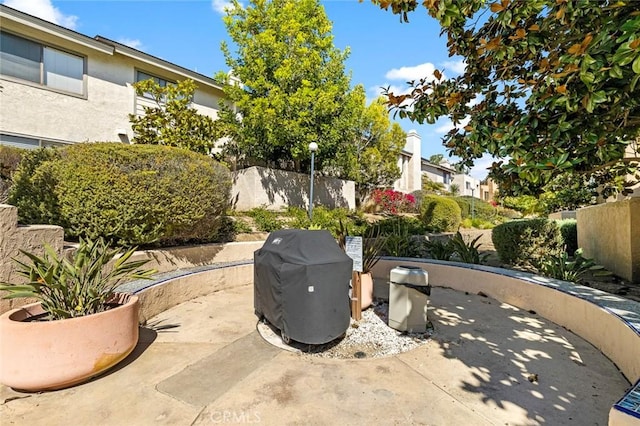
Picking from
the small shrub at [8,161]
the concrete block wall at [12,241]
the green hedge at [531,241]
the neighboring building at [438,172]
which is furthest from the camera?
the neighboring building at [438,172]

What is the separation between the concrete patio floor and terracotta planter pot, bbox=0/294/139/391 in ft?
0.52

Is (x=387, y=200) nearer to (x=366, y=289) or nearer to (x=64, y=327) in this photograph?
(x=366, y=289)

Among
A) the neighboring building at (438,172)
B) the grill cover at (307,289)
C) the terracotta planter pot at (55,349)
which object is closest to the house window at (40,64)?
the terracotta planter pot at (55,349)

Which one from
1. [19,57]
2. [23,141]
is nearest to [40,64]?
[19,57]

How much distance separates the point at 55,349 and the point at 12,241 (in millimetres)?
1706

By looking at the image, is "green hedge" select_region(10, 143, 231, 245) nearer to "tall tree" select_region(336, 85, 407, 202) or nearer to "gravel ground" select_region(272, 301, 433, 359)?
"gravel ground" select_region(272, 301, 433, 359)

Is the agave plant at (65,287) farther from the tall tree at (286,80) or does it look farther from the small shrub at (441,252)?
the tall tree at (286,80)

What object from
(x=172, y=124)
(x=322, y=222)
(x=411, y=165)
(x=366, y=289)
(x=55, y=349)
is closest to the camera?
(x=55, y=349)

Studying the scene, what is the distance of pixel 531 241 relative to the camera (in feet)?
23.8

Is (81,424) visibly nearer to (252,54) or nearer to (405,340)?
(405,340)

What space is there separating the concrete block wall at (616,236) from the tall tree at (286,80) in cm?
788

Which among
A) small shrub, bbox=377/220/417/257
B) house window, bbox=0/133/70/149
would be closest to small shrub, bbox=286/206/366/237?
small shrub, bbox=377/220/417/257

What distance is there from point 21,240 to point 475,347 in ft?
17.9

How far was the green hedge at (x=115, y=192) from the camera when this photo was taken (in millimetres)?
5086
